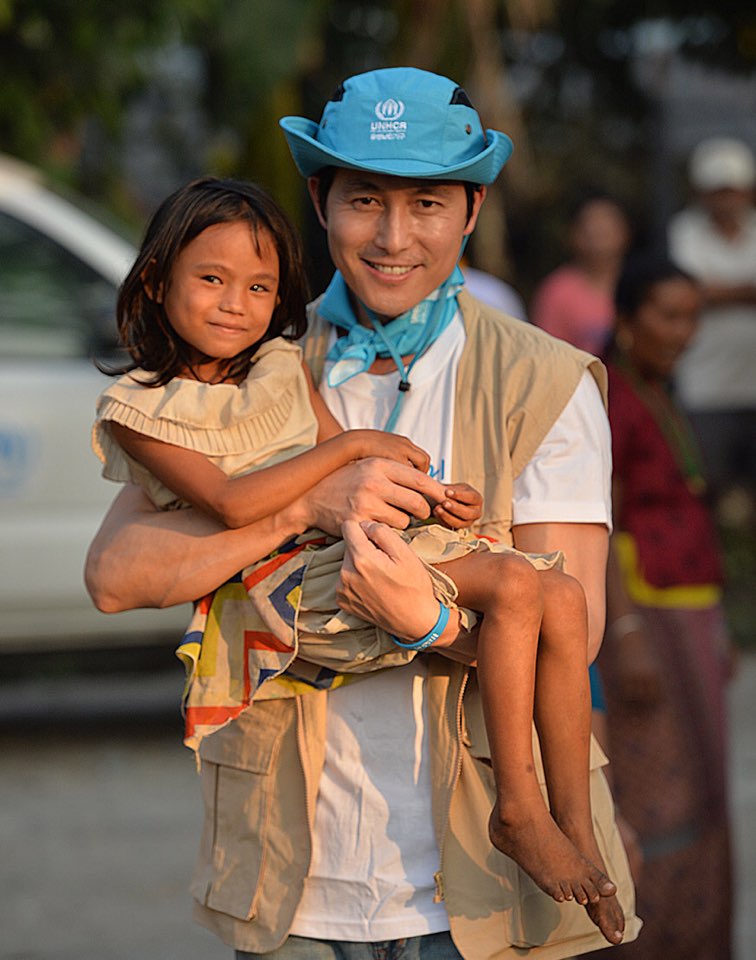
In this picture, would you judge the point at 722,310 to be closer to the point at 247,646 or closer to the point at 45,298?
the point at 45,298

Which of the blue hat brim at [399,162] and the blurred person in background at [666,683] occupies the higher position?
the blue hat brim at [399,162]

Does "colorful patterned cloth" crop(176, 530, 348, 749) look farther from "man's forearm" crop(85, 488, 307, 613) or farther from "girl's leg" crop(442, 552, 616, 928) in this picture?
"girl's leg" crop(442, 552, 616, 928)

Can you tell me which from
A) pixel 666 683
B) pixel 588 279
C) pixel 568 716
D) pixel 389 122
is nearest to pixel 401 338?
pixel 389 122

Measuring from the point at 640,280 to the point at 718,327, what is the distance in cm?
492

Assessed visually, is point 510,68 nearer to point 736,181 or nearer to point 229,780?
point 736,181

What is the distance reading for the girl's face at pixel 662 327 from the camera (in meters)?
4.05

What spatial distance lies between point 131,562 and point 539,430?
65 centimetres

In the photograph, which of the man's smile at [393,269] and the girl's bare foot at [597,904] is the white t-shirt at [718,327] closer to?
the man's smile at [393,269]

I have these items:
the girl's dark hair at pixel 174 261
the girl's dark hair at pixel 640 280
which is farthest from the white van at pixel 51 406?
the girl's dark hair at pixel 174 261

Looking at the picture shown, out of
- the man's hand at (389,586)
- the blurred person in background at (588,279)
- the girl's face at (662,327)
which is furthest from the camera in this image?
the blurred person in background at (588,279)

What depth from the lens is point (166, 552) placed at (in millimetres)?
2492

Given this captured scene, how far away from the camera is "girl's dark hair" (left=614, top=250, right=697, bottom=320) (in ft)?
13.5

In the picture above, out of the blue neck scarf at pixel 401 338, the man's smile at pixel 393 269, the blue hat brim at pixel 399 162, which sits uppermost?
the blue hat brim at pixel 399 162

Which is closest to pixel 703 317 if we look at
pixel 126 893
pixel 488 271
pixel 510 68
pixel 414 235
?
pixel 488 271
